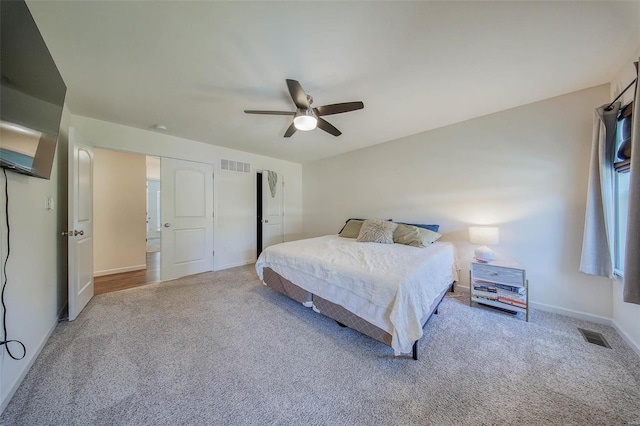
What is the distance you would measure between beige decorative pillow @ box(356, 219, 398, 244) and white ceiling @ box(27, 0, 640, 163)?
5.43ft

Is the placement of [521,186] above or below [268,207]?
above

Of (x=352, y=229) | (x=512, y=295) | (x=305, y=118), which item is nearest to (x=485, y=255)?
(x=512, y=295)

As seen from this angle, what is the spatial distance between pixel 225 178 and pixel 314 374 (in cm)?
372

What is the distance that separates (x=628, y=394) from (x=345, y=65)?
305 centimetres

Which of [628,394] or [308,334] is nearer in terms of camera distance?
[628,394]

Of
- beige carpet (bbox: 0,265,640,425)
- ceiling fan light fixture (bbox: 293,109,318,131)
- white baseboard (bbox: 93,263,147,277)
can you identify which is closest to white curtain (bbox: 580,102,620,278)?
beige carpet (bbox: 0,265,640,425)

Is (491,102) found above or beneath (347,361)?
above

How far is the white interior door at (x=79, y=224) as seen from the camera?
2201mm

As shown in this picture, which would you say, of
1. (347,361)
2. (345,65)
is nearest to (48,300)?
(347,361)

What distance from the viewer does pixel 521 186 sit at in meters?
2.56

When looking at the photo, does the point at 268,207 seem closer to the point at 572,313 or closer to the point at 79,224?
the point at 79,224

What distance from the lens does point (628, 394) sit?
1337 millimetres

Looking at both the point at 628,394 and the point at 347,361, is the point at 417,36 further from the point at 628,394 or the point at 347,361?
the point at 628,394

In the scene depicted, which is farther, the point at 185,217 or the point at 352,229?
the point at 352,229
